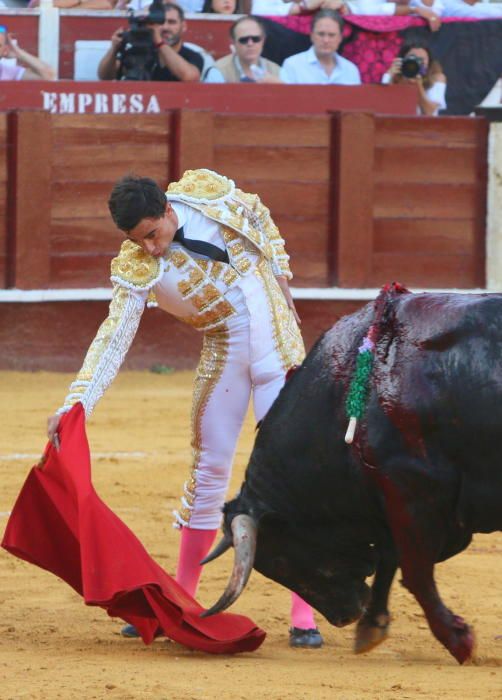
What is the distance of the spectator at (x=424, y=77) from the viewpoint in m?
8.93

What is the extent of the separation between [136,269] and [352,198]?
499 centimetres

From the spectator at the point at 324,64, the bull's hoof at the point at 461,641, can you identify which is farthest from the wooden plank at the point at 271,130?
the bull's hoof at the point at 461,641

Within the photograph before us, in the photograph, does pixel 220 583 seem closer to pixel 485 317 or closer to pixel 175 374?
pixel 485 317

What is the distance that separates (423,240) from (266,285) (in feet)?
16.3

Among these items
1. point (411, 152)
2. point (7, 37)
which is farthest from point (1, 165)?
point (411, 152)

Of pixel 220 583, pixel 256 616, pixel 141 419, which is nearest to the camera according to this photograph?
pixel 256 616

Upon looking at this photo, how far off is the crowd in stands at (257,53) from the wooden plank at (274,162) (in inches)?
16.2

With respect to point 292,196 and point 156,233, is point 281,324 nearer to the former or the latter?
point 156,233

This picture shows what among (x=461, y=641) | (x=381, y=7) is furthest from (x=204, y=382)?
(x=381, y=7)

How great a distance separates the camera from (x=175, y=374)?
8656 mm

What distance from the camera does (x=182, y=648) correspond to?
3.99 m

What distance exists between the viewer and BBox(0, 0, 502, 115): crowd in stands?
8477 millimetres

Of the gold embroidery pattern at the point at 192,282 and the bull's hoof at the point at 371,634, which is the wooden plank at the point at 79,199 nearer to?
the gold embroidery pattern at the point at 192,282

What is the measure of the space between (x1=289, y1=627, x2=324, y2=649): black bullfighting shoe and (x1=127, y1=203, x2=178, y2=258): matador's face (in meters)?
1.04
